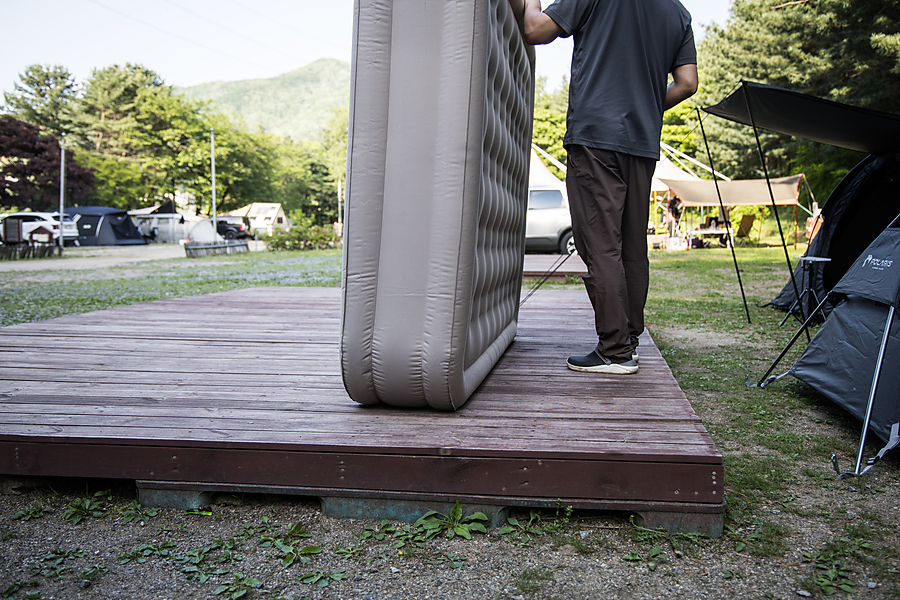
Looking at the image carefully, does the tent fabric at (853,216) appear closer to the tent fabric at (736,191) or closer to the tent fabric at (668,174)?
the tent fabric at (736,191)

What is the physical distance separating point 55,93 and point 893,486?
53.5 metres

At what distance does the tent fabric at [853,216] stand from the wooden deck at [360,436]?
3.14 m

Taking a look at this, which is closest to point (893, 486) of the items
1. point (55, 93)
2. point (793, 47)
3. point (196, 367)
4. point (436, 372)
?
point (436, 372)

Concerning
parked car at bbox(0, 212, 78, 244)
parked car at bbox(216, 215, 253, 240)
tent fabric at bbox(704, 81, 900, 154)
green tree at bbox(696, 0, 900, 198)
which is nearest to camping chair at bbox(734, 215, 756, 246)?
green tree at bbox(696, 0, 900, 198)

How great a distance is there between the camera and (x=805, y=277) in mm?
5535

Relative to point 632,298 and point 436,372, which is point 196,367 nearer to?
point 436,372

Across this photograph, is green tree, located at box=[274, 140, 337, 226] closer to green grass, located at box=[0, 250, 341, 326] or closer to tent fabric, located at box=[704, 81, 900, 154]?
green grass, located at box=[0, 250, 341, 326]

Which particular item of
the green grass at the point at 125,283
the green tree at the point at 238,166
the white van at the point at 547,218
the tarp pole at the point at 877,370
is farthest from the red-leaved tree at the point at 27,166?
the tarp pole at the point at 877,370

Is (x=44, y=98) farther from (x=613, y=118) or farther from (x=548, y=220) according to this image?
(x=613, y=118)

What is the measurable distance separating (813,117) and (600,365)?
6.91 feet

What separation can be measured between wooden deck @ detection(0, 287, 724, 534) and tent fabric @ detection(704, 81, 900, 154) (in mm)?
1639

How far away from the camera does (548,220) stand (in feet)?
44.5

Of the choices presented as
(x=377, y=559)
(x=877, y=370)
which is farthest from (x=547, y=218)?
(x=377, y=559)

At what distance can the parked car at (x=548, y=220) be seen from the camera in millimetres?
13523
